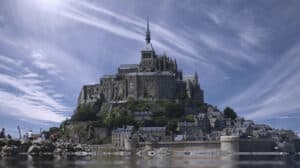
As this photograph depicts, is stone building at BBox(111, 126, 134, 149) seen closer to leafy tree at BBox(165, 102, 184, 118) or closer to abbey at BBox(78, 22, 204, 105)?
leafy tree at BBox(165, 102, 184, 118)

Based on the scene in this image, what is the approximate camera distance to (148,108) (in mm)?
132375

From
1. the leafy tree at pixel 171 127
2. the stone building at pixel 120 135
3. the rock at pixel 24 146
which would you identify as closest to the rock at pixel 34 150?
the rock at pixel 24 146

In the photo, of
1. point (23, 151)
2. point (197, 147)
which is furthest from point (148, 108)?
point (23, 151)

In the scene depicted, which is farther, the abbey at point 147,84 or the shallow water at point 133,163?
the abbey at point 147,84

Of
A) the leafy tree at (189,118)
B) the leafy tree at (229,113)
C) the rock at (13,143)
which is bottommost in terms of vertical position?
the rock at (13,143)

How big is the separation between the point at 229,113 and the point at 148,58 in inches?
1132

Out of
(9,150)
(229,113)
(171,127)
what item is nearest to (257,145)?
(171,127)

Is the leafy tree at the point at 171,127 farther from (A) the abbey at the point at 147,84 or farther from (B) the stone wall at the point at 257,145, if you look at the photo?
(B) the stone wall at the point at 257,145

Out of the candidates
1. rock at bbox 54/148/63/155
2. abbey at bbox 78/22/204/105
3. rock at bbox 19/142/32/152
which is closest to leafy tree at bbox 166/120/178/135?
abbey at bbox 78/22/204/105

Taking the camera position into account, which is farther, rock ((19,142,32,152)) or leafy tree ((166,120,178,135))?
leafy tree ((166,120,178,135))

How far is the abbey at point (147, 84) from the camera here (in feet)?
459

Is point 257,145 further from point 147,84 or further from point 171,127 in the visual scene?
point 147,84

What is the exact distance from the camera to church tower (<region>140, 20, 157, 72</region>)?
485 feet

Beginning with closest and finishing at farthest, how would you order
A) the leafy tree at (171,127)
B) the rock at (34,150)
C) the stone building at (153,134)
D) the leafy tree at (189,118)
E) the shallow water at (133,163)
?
1. the shallow water at (133,163)
2. the rock at (34,150)
3. the stone building at (153,134)
4. the leafy tree at (171,127)
5. the leafy tree at (189,118)
